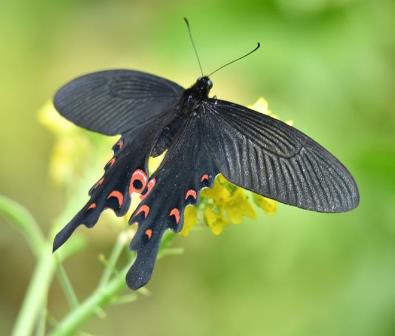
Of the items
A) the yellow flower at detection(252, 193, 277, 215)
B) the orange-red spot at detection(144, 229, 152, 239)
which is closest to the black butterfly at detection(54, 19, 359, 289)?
the orange-red spot at detection(144, 229, 152, 239)

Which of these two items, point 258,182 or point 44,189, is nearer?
point 258,182

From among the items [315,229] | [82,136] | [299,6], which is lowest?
[315,229]

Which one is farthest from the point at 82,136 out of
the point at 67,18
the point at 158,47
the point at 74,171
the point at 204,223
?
the point at 67,18

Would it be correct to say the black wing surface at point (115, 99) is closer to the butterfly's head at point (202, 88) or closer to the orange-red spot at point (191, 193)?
the butterfly's head at point (202, 88)

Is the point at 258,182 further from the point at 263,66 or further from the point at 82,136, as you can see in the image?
the point at 263,66

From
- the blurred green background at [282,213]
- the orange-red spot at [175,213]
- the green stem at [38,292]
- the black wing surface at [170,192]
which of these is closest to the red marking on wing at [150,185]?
the black wing surface at [170,192]

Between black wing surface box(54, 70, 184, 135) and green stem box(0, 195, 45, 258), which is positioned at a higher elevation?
black wing surface box(54, 70, 184, 135)

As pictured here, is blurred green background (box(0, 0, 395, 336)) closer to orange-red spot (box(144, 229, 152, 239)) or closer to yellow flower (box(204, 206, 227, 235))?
yellow flower (box(204, 206, 227, 235))
